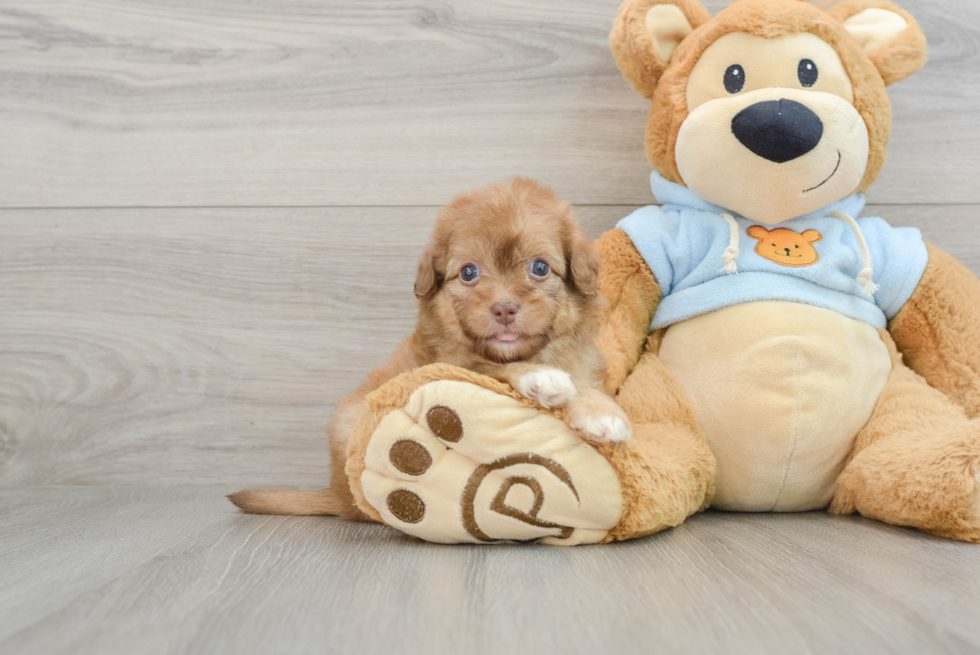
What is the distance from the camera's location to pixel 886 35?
141cm

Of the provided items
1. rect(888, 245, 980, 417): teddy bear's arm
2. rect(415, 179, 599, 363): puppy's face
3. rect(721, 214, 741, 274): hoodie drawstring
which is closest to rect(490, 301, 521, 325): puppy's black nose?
rect(415, 179, 599, 363): puppy's face

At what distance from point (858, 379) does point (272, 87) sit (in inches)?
55.8

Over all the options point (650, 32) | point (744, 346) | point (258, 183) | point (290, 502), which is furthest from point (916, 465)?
point (258, 183)

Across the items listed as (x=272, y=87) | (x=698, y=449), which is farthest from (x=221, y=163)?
(x=698, y=449)

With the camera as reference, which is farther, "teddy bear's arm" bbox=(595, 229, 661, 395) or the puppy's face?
"teddy bear's arm" bbox=(595, 229, 661, 395)

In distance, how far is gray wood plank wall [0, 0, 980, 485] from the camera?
169 cm

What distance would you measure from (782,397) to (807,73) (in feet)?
1.95

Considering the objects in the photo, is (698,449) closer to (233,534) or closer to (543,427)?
(543,427)

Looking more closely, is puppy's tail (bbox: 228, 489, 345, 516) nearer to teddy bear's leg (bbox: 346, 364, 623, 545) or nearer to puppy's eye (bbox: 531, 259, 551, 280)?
teddy bear's leg (bbox: 346, 364, 623, 545)

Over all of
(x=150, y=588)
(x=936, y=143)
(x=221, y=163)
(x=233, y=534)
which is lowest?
(x=233, y=534)

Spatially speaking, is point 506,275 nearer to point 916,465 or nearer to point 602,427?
point 602,427

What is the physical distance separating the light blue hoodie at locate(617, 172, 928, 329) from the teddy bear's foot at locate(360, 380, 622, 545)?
472 millimetres

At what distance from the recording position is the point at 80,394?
1.73 meters

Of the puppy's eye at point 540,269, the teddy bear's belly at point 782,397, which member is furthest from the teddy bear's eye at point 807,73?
the puppy's eye at point 540,269
